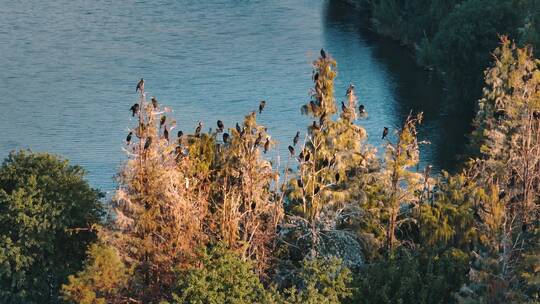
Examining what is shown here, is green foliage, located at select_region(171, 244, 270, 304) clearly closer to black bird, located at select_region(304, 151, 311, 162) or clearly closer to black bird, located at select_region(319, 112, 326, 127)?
black bird, located at select_region(304, 151, 311, 162)

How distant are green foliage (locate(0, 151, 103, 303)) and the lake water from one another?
1078 inches

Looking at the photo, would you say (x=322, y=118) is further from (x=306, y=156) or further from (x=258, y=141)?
(x=258, y=141)

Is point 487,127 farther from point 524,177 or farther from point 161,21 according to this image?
point 161,21

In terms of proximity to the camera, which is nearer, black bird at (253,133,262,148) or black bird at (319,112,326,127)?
black bird at (253,133,262,148)

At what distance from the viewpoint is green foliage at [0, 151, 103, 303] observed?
175 feet

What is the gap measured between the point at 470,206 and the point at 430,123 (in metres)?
44.2

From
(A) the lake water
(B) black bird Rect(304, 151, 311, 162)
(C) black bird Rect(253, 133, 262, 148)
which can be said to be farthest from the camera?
(A) the lake water

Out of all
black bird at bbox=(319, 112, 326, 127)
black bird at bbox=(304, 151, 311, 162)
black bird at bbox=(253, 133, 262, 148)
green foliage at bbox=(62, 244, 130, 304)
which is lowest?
green foliage at bbox=(62, 244, 130, 304)

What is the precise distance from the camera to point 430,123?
9906 cm

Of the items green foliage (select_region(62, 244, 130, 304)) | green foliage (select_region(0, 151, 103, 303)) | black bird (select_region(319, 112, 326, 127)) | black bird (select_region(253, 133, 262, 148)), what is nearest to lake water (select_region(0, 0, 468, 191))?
green foliage (select_region(0, 151, 103, 303))

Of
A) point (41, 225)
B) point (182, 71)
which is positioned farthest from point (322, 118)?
point (182, 71)

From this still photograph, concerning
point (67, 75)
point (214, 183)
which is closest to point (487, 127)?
point (214, 183)

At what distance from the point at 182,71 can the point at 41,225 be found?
54.5 metres

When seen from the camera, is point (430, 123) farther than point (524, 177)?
Yes
